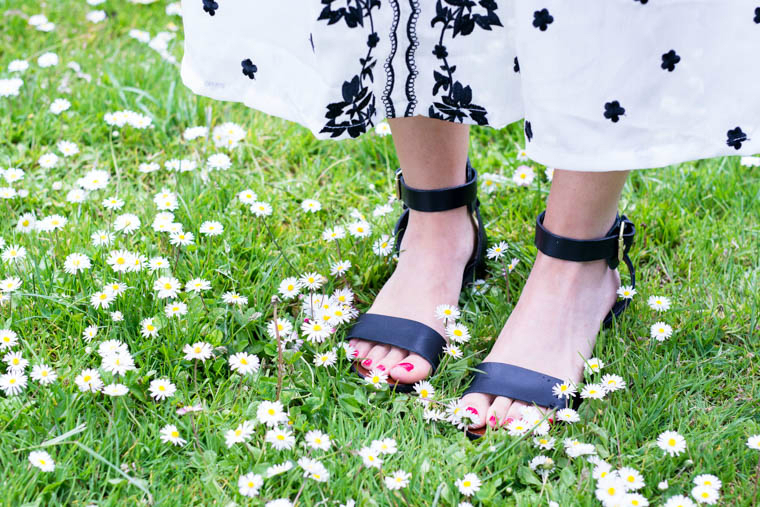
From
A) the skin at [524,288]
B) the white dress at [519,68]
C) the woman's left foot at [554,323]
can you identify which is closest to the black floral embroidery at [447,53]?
the white dress at [519,68]

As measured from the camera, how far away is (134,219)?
58.5 inches

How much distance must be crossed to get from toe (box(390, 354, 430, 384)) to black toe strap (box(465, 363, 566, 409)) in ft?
0.27

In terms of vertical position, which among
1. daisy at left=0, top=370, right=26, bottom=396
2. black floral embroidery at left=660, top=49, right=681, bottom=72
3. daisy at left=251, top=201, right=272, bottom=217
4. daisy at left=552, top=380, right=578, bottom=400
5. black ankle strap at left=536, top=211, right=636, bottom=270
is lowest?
daisy at left=0, top=370, right=26, bottom=396

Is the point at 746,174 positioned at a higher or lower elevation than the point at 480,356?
higher

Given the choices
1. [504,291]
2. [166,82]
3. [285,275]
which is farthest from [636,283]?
[166,82]

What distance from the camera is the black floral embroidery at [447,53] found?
100cm

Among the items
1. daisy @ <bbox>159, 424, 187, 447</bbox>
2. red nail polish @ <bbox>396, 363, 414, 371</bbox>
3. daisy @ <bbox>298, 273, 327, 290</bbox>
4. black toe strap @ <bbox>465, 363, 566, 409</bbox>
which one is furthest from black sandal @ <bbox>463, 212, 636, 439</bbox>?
daisy @ <bbox>159, 424, 187, 447</bbox>

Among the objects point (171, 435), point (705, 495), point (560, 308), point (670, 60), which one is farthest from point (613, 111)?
point (171, 435)

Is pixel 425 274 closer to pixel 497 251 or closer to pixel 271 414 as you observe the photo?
pixel 497 251

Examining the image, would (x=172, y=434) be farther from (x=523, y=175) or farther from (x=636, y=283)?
(x=523, y=175)

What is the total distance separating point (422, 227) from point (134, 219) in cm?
58

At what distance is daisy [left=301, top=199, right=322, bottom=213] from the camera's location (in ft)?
5.38

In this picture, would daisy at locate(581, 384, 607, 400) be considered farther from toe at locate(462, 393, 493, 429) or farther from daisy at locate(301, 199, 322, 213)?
daisy at locate(301, 199, 322, 213)

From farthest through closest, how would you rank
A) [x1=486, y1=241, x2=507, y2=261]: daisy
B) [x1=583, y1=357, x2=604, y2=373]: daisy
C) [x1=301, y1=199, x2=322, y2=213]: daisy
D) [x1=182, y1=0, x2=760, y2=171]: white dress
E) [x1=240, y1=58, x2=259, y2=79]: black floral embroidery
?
[x1=301, y1=199, x2=322, y2=213]: daisy < [x1=486, y1=241, x2=507, y2=261]: daisy < [x1=583, y1=357, x2=604, y2=373]: daisy < [x1=240, y1=58, x2=259, y2=79]: black floral embroidery < [x1=182, y1=0, x2=760, y2=171]: white dress
